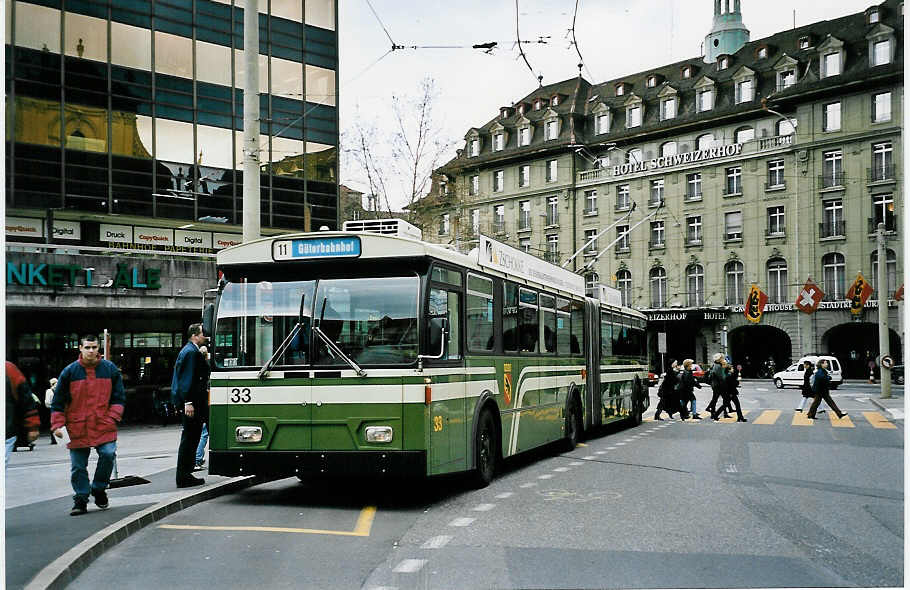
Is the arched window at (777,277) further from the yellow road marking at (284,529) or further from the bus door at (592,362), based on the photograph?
the yellow road marking at (284,529)

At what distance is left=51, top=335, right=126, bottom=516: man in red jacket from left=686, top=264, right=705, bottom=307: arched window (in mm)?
12804

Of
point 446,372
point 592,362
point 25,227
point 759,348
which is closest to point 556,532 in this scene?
point 446,372

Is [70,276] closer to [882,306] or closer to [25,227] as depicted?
[25,227]

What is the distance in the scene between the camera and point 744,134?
69.6ft

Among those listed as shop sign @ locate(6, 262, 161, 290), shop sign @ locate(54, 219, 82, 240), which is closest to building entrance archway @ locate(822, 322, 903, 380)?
shop sign @ locate(6, 262, 161, 290)

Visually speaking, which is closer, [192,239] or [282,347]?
[282,347]

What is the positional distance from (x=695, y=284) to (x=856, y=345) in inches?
382

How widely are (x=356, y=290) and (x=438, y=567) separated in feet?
11.5

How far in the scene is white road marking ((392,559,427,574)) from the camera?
7.18 m

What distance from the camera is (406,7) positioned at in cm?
1329

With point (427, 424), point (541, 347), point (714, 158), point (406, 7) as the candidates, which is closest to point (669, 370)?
point (714, 158)

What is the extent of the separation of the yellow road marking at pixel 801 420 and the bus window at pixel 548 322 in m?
10.5

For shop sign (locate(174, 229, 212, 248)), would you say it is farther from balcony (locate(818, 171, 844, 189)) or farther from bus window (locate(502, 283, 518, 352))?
balcony (locate(818, 171, 844, 189))

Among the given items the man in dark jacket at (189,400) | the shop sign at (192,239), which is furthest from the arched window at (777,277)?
the shop sign at (192,239)
